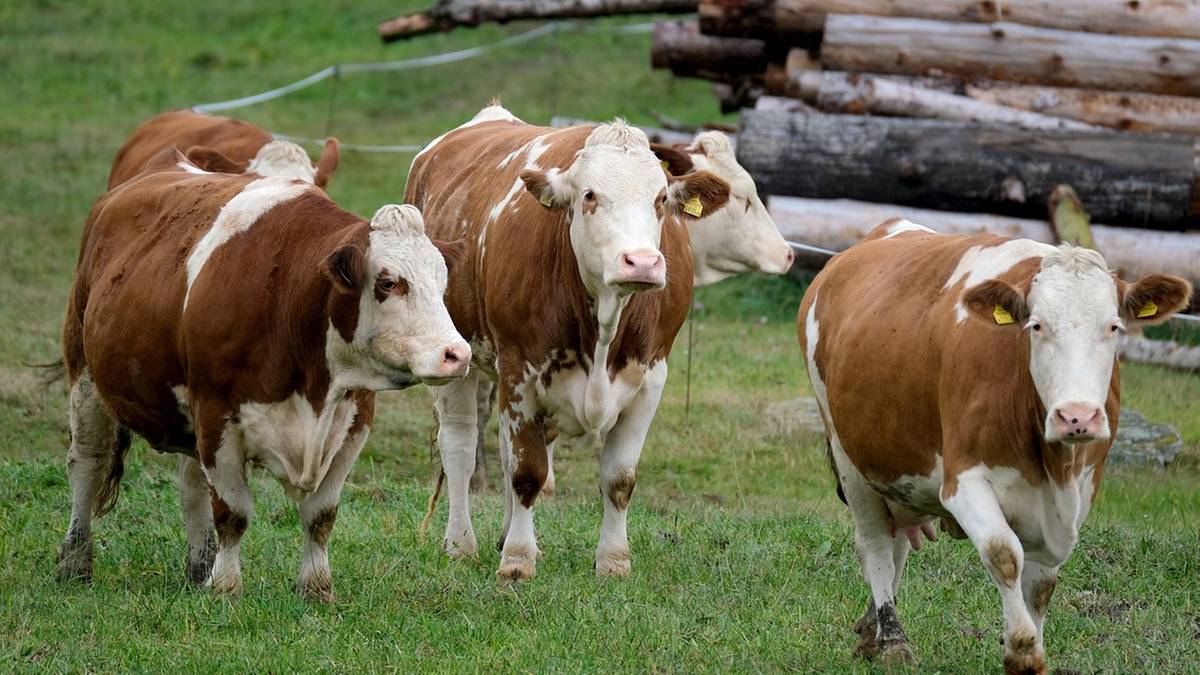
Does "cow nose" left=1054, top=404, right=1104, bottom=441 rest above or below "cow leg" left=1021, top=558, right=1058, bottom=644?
above

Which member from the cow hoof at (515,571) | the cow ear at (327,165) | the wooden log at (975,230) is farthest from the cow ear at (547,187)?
the wooden log at (975,230)

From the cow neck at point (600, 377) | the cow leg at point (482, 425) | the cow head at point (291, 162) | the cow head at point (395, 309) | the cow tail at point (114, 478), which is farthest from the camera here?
the cow head at point (291, 162)

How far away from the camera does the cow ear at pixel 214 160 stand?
9.83 metres

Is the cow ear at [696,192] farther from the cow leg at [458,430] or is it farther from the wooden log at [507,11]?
the wooden log at [507,11]

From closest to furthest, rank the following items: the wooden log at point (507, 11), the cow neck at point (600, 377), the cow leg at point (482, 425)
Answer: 1. the cow neck at point (600, 377)
2. the cow leg at point (482, 425)
3. the wooden log at point (507, 11)

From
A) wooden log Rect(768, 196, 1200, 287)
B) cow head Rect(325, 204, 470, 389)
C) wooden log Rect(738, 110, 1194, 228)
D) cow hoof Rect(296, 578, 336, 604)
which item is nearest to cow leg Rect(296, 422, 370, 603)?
cow hoof Rect(296, 578, 336, 604)

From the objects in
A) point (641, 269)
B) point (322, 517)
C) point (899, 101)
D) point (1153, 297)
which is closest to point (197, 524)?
point (322, 517)

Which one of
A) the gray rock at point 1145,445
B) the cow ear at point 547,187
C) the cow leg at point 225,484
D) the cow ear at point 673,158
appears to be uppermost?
the cow ear at point 547,187

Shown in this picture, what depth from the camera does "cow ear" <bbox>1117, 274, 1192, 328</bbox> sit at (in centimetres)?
550

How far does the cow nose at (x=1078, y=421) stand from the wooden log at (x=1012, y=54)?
9.65 metres

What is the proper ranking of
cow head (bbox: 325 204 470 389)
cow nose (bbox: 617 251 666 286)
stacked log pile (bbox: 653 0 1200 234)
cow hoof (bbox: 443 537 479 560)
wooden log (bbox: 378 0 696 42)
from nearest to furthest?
cow head (bbox: 325 204 470 389)
cow nose (bbox: 617 251 666 286)
cow hoof (bbox: 443 537 479 560)
stacked log pile (bbox: 653 0 1200 234)
wooden log (bbox: 378 0 696 42)

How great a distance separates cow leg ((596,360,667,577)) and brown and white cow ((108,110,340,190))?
3944mm

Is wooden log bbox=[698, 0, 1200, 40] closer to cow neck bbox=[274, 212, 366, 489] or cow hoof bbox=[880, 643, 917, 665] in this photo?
cow neck bbox=[274, 212, 366, 489]

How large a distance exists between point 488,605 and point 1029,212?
811cm
